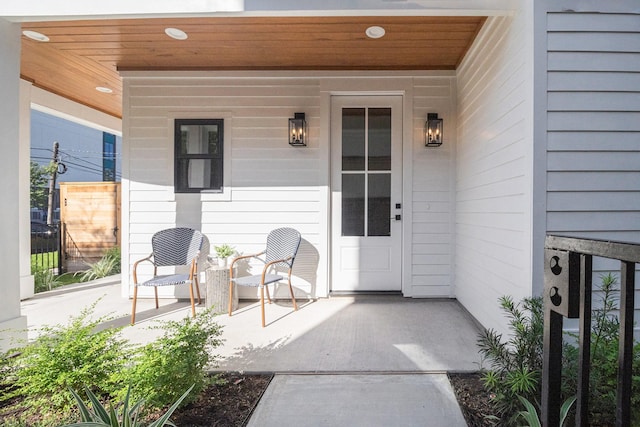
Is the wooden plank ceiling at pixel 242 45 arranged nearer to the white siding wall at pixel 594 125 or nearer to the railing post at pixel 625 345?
the white siding wall at pixel 594 125

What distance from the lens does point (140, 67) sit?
151 inches

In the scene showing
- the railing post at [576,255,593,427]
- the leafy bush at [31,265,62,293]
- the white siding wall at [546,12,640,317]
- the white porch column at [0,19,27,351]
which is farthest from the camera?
the leafy bush at [31,265,62,293]

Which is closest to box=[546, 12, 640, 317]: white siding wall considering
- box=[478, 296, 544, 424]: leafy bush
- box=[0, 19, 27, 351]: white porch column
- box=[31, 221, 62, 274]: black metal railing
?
box=[478, 296, 544, 424]: leafy bush

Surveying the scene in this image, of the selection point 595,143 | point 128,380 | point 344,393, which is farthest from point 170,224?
point 595,143

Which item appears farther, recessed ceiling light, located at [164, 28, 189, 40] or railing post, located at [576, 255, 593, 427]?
recessed ceiling light, located at [164, 28, 189, 40]

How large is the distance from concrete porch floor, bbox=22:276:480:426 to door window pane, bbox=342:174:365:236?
2.54ft

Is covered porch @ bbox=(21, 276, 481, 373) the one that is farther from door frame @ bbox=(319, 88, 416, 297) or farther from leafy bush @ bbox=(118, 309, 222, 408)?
leafy bush @ bbox=(118, 309, 222, 408)

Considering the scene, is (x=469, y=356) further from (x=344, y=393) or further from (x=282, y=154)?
(x=282, y=154)

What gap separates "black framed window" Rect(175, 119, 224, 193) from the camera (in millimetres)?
3900

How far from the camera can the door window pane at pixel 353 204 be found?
154 inches

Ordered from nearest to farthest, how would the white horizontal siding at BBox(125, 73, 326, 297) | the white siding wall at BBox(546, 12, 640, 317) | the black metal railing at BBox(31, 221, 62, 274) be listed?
1. the white siding wall at BBox(546, 12, 640, 317)
2. the white horizontal siding at BBox(125, 73, 326, 297)
3. the black metal railing at BBox(31, 221, 62, 274)

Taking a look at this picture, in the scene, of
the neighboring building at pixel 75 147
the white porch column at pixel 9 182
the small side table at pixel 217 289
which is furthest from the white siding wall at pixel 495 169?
the neighboring building at pixel 75 147

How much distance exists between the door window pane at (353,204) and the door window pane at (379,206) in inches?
3.8

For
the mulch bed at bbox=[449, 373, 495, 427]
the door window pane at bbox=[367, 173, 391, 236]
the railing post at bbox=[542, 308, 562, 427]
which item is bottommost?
the mulch bed at bbox=[449, 373, 495, 427]
